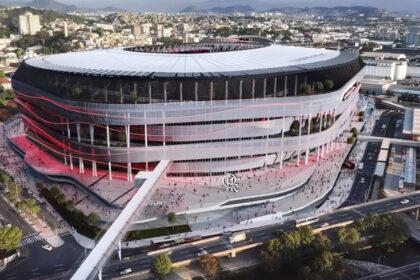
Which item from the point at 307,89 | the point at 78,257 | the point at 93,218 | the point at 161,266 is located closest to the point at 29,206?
the point at 93,218

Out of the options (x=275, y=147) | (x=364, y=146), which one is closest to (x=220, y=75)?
(x=275, y=147)

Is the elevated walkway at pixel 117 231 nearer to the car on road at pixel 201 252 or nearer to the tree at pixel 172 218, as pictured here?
the tree at pixel 172 218

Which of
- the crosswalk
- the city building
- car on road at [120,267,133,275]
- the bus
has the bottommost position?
the crosswalk

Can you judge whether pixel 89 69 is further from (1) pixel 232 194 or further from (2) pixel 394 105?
(2) pixel 394 105

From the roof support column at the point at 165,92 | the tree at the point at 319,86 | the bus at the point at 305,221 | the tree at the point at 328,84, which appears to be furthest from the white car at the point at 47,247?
the tree at the point at 328,84

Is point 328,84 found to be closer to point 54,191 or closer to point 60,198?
point 60,198

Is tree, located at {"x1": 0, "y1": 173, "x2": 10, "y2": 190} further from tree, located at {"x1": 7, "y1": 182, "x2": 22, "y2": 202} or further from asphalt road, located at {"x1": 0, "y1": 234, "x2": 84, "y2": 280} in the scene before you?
asphalt road, located at {"x1": 0, "y1": 234, "x2": 84, "y2": 280}

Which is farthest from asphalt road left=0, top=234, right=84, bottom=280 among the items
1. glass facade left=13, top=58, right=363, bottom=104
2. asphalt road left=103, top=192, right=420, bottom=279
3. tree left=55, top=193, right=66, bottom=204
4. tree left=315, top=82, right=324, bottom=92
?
tree left=315, top=82, right=324, bottom=92
